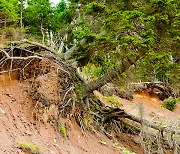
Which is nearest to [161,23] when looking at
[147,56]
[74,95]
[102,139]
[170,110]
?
[147,56]

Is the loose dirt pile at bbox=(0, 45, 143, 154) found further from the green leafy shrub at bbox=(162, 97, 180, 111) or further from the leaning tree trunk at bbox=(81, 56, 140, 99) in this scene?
the green leafy shrub at bbox=(162, 97, 180, 111)

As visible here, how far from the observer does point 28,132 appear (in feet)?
24.0

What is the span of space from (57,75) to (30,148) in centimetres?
278

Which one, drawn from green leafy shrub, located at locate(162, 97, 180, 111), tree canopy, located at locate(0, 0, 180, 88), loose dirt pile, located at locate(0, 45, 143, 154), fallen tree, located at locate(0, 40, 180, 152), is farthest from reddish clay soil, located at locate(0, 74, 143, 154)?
green leafy shrub, located at locate(162, 97, 180, 111)

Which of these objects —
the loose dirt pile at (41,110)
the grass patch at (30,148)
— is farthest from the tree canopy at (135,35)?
the grass patch at (30,148)

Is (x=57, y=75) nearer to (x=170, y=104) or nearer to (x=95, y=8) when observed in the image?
(x=95, y=8)

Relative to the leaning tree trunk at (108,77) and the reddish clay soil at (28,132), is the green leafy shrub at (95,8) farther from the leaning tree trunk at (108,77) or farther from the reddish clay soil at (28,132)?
the reddish clay soil at (28,132)

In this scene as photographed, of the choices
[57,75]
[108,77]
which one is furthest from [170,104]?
[57,75]

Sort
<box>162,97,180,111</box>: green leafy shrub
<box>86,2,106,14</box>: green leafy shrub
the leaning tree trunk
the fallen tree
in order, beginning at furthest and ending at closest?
<box>162,97,180,111</box>: green leafy shrub, the leaning tree trunk, the fallen tree, <box>86,2,106,14</box>: green leafy shrub

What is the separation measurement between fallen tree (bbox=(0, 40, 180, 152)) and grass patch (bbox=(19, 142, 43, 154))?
1.45m

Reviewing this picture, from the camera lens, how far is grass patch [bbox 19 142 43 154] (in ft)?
21.3

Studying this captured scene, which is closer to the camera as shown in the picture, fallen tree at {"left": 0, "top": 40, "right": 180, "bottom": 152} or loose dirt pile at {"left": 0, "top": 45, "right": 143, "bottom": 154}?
loose dirt pile at {"left": 0, "top": 45, "right": 143, "bottom": 154}

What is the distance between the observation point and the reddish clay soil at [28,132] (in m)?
6.89

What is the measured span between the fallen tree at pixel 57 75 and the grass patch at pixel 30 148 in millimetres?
1454
